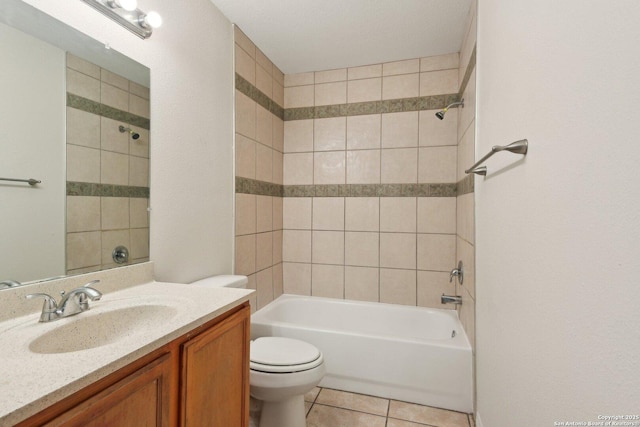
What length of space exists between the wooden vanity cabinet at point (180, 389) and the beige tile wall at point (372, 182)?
1510mm

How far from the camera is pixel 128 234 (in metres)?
1.29

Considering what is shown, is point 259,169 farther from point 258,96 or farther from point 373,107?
point 373,107

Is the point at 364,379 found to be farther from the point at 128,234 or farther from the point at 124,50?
the point at 124,50

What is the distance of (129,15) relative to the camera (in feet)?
4.08

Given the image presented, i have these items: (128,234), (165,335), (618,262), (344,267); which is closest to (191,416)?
(165,335)

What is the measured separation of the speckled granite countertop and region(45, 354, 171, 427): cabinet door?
1.7 inches

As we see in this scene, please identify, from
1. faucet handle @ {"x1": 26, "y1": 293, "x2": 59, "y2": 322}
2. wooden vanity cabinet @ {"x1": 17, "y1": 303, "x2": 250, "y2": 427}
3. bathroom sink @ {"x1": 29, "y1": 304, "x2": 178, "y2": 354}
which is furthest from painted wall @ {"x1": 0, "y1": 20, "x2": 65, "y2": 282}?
wooden vanity cabinet @ {"x1": 17, "y1": 303, "x2": 250, "y2": 427}

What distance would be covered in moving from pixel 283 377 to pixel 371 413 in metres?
0.68

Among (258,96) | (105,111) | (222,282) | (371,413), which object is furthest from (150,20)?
(371,413)

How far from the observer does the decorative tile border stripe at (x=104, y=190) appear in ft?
3.59

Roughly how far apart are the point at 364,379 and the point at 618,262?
169cm

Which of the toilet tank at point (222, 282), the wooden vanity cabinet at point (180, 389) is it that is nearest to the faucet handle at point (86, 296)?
the wooden vanity cabinet at point (180, 389)

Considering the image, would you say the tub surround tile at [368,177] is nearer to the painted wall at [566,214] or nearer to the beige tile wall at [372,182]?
the beige tile wall at [372,182]

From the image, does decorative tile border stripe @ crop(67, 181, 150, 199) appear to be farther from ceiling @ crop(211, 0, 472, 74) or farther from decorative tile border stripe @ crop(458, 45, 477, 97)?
decorative tile border stripe @ crop(458, 45, 477, 97)
